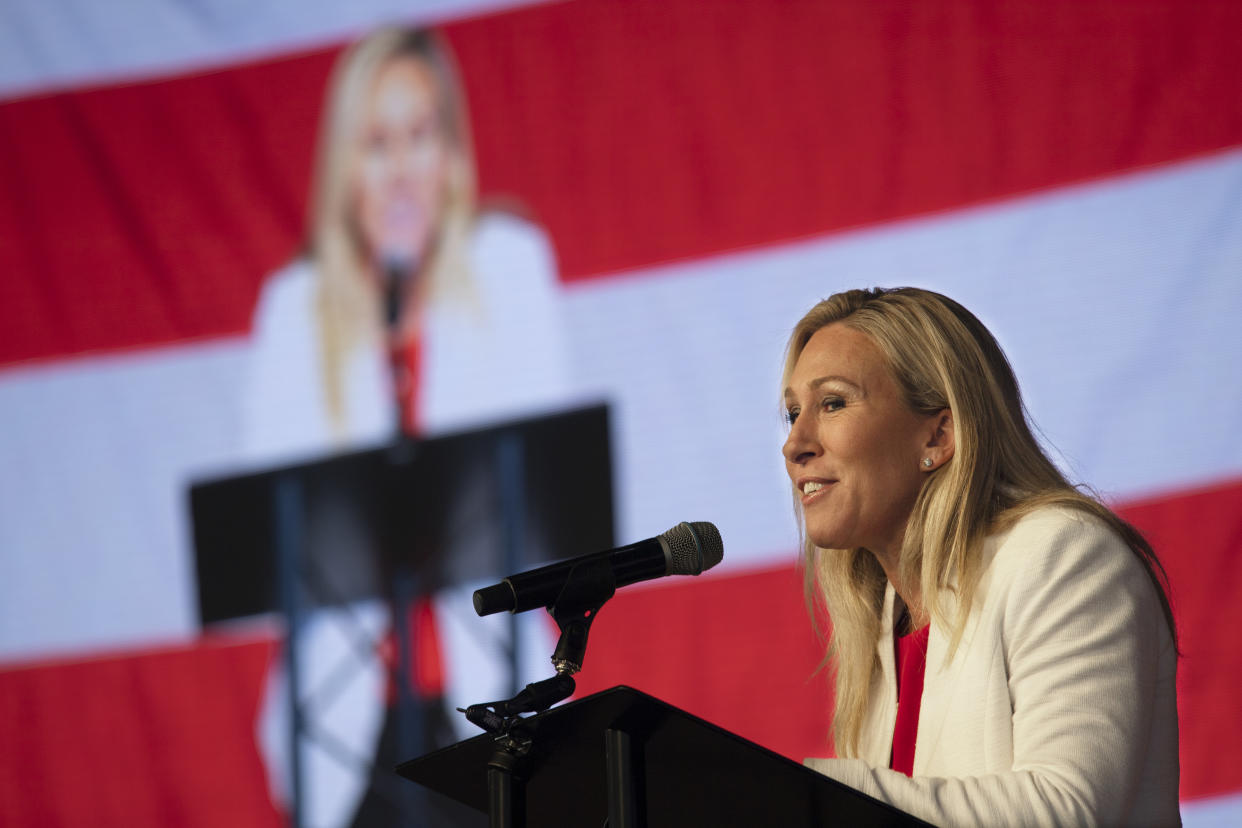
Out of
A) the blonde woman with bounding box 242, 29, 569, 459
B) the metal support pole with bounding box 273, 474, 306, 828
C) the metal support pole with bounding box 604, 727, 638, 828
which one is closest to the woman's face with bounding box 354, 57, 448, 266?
the blonde woman with bounding box 242, 29, 569, 459

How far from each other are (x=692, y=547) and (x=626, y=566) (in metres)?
0.10

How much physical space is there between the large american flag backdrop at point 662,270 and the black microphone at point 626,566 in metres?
1.43

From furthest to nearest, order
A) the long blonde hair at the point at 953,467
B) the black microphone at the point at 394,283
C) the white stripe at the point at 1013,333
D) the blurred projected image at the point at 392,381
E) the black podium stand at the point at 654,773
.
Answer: the black microphone at the point at 394,283 → the blurred projected image at the point at 392,381 → the white stripe at the point at 1013,333 → the long blonde hair at the point at 953,467 → the black podium stand at the point at 654,773

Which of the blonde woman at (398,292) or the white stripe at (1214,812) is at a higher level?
the blonde woman at (398,292)

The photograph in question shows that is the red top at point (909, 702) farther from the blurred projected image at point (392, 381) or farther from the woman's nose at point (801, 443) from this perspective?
the blurred projected image at point (392, 381)

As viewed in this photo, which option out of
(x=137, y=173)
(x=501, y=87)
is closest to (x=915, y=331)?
(x=501, y=87)

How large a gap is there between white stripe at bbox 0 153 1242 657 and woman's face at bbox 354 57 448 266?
0.47m

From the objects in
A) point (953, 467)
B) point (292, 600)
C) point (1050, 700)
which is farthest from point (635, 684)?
point (1050, 700)

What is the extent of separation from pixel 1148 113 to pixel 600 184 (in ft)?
4.08

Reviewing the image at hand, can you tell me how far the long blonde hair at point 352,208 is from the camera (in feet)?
10.8

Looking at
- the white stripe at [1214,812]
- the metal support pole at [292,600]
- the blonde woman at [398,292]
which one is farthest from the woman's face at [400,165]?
the white stripe at [1214,812]

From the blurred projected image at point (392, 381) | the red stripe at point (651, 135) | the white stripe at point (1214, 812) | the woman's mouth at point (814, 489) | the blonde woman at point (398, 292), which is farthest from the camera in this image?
the blonde woman at point (398, 292)

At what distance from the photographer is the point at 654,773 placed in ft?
4.13

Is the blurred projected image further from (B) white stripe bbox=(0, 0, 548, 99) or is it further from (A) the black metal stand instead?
(A) the black metal stand
